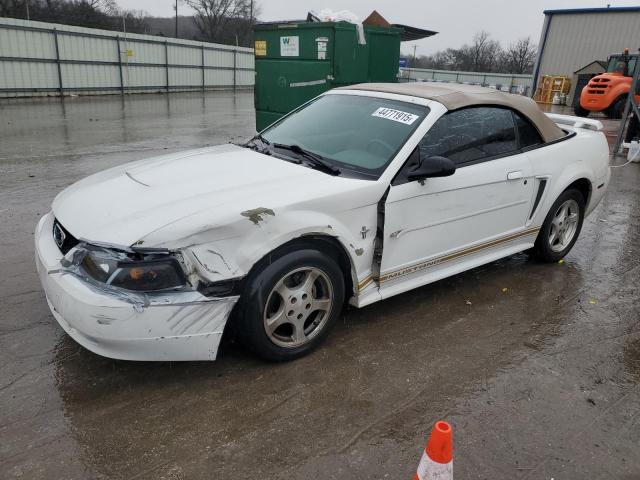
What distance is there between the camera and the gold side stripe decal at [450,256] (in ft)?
11.2

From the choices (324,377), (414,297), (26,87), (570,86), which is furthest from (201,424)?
(570,86)

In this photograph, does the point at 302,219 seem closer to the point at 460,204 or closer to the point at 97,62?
the point at 460,204

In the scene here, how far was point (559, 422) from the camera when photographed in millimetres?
2682

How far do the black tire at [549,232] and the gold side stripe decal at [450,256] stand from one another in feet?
0.54

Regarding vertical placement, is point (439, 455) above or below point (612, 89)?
below

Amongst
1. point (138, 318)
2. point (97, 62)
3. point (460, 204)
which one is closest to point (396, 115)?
point (460, 204)

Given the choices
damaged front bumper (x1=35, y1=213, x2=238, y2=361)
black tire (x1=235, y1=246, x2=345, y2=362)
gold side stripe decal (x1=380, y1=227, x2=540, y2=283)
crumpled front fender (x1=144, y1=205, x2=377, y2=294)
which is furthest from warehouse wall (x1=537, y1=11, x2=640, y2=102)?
damaged front bumper (x1=35, y1=213, x2=238, y2=361)

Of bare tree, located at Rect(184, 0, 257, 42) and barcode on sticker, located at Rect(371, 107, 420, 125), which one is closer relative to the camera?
barcode on sticker, located at Rect(371, 107, 420, 125)

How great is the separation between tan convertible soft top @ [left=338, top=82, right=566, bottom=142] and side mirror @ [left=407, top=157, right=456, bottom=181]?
1.95 feet

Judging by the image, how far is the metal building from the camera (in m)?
23.6

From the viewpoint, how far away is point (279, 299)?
116 inches

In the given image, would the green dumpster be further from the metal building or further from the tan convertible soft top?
the metal building

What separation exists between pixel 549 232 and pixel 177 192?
136 inches

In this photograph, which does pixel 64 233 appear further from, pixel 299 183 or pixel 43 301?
pixel 299 183
